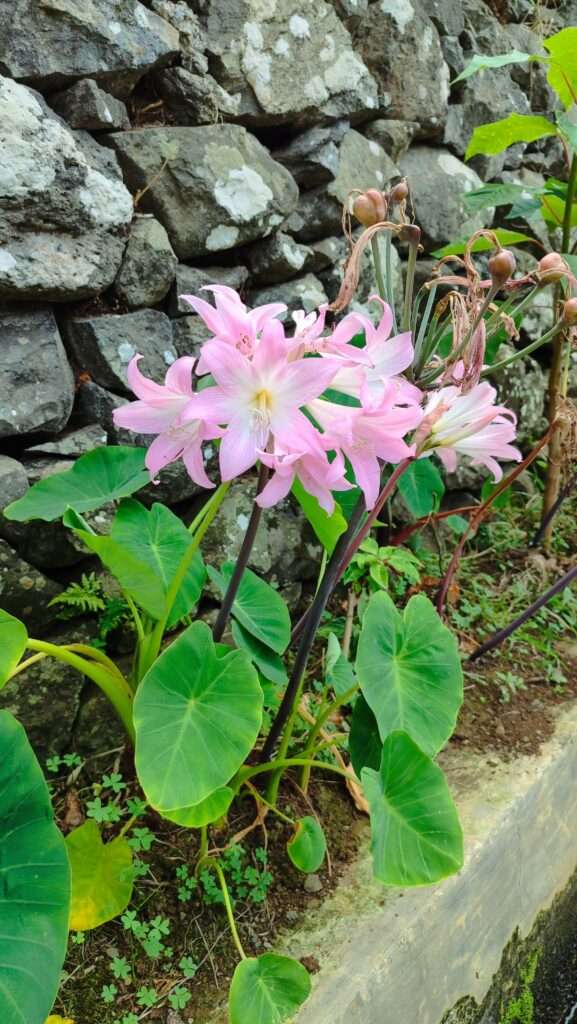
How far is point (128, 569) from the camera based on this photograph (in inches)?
36.2

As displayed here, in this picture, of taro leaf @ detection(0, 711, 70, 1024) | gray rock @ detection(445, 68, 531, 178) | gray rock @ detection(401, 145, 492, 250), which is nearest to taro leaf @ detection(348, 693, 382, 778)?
taro leaf @ detection(0, 711, 70, 1024)

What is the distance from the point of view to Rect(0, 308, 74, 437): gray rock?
1.18m

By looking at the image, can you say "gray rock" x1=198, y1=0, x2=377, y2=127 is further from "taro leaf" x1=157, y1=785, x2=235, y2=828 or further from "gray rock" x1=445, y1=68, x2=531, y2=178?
"taro leaf" x1=157, y1=785, x2=235, y2=828

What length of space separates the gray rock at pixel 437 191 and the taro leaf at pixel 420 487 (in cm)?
80

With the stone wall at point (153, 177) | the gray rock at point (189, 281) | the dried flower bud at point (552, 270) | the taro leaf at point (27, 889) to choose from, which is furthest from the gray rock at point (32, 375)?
the dried flower bud at point (552, 270)

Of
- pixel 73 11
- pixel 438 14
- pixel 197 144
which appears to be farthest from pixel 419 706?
pixel 438 14

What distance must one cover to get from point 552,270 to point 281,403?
0.38 meters

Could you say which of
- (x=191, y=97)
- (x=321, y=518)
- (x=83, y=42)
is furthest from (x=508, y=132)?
(x=321, y=518)

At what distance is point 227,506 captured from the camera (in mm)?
1540

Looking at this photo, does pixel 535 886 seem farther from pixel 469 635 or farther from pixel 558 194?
pixel 558 194

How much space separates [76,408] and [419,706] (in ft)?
2.79

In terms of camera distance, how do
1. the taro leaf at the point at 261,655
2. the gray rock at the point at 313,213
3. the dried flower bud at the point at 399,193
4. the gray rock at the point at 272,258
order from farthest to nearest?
the gray rock at the point at 313,213
the gray rock at the point at 272,258
the taro leaf at the point at 261,655
the dried flower bud at the point at 399,193

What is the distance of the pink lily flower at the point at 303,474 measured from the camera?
0.67 meters

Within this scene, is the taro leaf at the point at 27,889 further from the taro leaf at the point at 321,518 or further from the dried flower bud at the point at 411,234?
the dried flower bud at the point at 411,234
